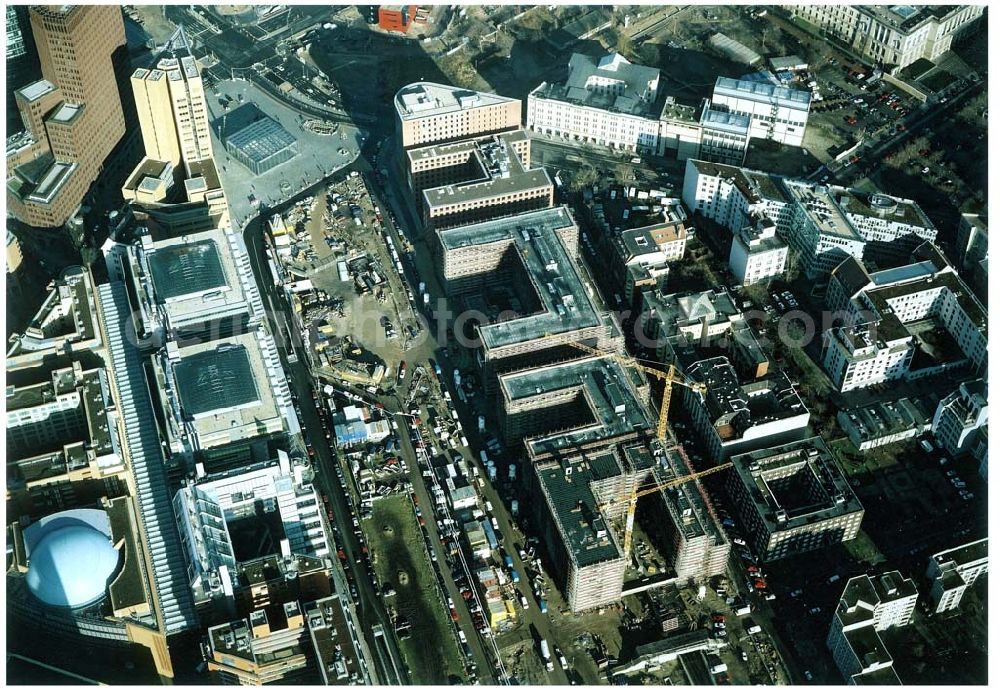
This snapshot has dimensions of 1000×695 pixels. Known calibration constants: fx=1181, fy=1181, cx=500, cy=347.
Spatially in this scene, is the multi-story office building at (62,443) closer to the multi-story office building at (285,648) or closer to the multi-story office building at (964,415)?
the multi-story office building at (285,648)

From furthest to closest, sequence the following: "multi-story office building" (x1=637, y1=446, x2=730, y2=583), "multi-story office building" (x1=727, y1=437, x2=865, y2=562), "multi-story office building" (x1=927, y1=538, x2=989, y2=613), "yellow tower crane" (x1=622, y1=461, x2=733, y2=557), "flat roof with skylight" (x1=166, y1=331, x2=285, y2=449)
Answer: "flat roof with skylight" (x1=166, y1=331, x2=285, y2=449) → "multi-story office building" (x1=727, y1=437, x2=865, y2=562) → "yellow tower crane" (x1=622, y1=461, x2=733, y2=557) → "multi-story office building" (x1=637, y1=446, x2=730, y2=583) → "multi-story office building" (x1=927, y1=538, x2=989, y2=613)

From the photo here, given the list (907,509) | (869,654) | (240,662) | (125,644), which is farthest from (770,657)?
(125,644)

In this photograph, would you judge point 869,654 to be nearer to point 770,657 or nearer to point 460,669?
point 770,657

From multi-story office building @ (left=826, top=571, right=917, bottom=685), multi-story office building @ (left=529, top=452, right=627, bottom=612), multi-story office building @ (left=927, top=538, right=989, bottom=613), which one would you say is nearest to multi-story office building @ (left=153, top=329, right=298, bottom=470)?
multi-story office building @ (left=529, top=452, right=627, bottom=612)

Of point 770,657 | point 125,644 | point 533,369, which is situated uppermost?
point 533,369

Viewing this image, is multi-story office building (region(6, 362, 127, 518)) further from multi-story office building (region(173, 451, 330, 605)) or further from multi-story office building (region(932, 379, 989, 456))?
multi-story office building (region(932, 379, 989, 456))

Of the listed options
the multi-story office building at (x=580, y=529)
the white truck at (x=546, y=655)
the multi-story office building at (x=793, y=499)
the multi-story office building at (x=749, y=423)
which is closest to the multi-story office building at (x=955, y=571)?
the multi-story office building at (x=793, y=499)
